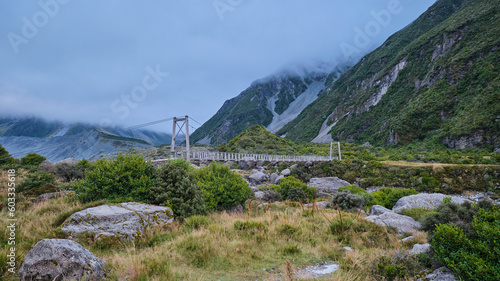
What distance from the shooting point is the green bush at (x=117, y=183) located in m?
7.27

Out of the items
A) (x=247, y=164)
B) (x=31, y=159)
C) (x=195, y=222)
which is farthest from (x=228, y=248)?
(x=247, y=164)

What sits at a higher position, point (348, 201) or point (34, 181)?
point (34, 181)

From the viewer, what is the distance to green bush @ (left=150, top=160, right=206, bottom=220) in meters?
7.38

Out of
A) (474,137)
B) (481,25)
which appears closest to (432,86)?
(481,25)

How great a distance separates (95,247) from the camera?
5066 millimetres

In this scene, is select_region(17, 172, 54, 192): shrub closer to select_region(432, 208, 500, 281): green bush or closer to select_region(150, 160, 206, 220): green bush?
select_region(150, 160, 206, 220): green bush

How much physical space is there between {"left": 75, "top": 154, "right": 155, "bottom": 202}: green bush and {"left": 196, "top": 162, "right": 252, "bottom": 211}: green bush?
2.50 meters

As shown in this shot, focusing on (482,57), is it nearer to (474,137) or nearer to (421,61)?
(421,61)

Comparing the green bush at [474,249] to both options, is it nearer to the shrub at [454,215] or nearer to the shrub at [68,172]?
the shrub at [454,215]

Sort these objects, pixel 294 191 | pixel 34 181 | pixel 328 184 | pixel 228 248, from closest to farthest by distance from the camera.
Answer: pixel 228 248, pixel 34 181, pixel 294 191, pixel 328 184

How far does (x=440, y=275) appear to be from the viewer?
3506mm

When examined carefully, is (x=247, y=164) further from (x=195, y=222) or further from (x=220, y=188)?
(x=195, y=222)

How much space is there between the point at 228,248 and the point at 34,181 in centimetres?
1124

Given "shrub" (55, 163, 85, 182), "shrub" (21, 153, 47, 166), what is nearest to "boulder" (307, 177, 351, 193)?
"shrub" (55, 163, 85, 182)
